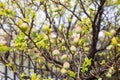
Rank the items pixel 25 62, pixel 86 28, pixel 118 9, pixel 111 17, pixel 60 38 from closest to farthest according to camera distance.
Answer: pixel 86 28 → pixel 60 38 → pixel 118 9 → pixel 111 17 → pixel 25 62

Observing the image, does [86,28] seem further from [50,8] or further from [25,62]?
[25,62]

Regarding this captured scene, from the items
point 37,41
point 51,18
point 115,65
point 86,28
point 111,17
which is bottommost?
point 115,65

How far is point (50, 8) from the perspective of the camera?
8.61 feet

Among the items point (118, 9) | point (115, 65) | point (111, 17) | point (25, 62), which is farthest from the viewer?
point (25, 62)

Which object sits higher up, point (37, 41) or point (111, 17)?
point (111, 17)

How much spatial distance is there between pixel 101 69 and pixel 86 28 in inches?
19.1

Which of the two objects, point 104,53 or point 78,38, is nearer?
point 78,38

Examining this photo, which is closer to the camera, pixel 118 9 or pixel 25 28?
pixel 25 28

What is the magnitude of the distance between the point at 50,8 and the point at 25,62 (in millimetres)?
1470

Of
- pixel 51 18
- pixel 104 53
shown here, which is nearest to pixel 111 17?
pixel 104 53

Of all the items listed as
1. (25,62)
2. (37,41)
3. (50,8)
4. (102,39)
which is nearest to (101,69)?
(37,41)

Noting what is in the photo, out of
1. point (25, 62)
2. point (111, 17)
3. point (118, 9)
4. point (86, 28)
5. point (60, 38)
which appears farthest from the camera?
point (25, 62)

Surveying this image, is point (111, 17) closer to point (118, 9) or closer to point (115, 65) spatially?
point (118, 9)

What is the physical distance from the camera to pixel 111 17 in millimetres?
3057
